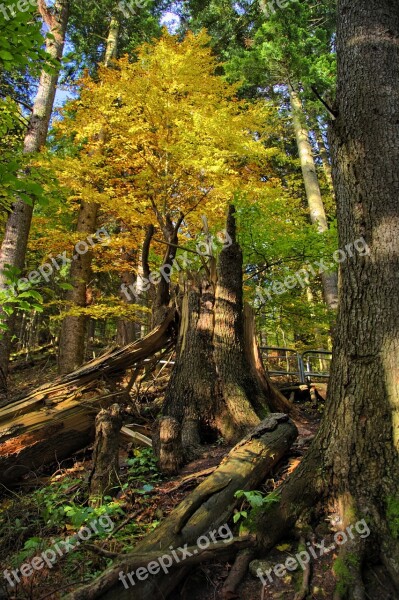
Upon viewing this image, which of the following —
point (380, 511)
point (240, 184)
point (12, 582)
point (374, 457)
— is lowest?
point (12, 582)

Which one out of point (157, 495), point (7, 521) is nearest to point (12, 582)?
point (7, 521)

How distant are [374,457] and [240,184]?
323 inches

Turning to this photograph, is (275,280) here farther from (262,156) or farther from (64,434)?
(64,434)

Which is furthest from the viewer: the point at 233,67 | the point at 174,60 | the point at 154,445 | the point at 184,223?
the point at 233,67

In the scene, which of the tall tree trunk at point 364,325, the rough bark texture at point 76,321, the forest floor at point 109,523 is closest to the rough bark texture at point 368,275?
the tall tree trunk at point 364,325

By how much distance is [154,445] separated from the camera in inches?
165

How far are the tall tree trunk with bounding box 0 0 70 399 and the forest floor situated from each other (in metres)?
3.55

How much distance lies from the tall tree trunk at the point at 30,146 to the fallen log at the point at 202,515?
4.95m

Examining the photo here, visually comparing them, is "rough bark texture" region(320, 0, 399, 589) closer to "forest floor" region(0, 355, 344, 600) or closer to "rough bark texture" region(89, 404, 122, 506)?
"forest floor" region(0, 355, 344, 600)

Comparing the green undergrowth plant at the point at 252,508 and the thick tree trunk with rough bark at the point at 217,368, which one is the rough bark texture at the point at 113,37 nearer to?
the thick tree trunk with rough bark at the point at 217,368

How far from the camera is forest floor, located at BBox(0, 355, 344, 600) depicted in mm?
2299

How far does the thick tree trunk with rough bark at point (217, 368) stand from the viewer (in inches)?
183

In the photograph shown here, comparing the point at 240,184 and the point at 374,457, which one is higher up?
the point at 240,184

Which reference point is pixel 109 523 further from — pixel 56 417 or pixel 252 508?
pixel 56 417
